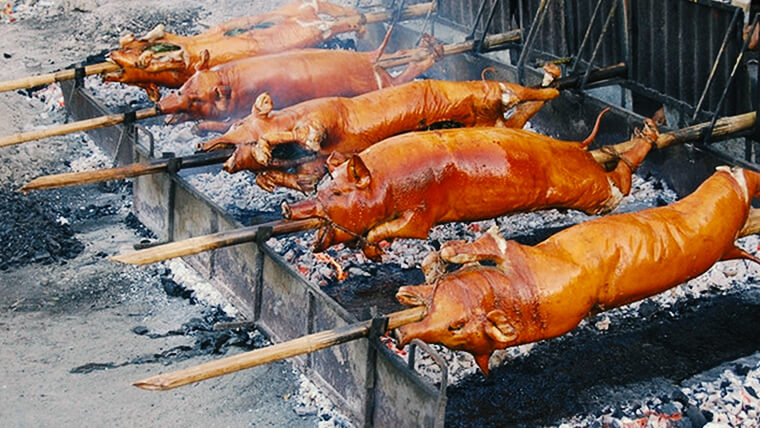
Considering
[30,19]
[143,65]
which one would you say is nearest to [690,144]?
[143,65]

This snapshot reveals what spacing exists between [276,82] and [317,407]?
472 centimetres

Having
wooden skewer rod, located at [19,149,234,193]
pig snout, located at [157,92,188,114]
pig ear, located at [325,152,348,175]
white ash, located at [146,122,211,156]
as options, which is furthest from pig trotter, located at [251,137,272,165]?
white ash, located at [146,122,211,156]

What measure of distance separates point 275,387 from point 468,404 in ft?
5.50

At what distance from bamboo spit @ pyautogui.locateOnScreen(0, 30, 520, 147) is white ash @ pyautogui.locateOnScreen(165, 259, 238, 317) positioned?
1708 mm

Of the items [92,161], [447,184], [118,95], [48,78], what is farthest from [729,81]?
[118,95]

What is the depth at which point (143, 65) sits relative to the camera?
12.2 m

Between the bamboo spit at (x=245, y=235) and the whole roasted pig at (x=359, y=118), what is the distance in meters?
1.24

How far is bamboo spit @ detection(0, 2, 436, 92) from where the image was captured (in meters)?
11.2

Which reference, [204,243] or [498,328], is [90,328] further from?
[498,328]

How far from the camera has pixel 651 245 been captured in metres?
7.73

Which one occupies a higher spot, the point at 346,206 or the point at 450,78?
the point at 346,206

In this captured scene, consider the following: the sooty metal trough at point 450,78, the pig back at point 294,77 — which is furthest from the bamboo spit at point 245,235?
the pig back at point 294,77

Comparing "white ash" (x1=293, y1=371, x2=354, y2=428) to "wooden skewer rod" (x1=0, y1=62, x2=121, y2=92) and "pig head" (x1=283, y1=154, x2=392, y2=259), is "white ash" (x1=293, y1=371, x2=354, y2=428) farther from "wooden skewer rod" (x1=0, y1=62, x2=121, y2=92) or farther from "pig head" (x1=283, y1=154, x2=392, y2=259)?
"wooden skewer rod" (x1=0, y1=62, x2=121, y2=92)

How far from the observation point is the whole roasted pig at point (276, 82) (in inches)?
446
